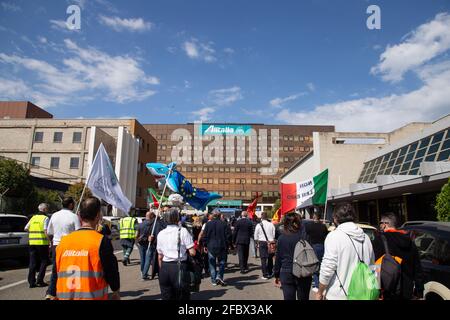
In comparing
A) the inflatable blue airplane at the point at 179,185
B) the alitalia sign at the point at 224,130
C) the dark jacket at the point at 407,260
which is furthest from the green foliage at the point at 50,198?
the alitalia sign at the point at 224,130

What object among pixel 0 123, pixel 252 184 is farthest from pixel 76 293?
pixel 252 184

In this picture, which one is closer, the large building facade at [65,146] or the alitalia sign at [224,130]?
the large building facade at [65,146]

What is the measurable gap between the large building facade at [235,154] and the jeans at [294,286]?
88.9 m

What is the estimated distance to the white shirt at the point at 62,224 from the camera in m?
6.42

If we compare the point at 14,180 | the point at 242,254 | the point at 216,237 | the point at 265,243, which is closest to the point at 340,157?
the point at 242,254

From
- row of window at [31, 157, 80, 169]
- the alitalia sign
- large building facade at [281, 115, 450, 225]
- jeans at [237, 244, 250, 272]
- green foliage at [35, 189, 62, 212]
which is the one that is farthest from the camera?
the alitalia sign

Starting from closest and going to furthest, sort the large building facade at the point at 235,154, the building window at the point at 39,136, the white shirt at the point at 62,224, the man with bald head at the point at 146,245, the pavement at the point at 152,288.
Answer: the white shirt at the point at 62,224 → the pavement at the point at 152,288 → the man with bald head at the point at 146,245 → the building window at the point at 39,136 → the large building facade at the point at 235,154

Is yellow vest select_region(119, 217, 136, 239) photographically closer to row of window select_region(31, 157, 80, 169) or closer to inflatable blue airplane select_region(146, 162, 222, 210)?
inflatable blue airplane select_region(146, 162, 222, 210)

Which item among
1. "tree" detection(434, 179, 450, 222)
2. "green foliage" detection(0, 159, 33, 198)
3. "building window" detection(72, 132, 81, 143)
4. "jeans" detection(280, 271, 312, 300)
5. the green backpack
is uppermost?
"building window" detection(72, 132, 81, 143)

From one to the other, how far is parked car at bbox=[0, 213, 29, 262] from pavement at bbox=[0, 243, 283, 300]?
1.65 feet

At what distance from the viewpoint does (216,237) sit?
880 cm

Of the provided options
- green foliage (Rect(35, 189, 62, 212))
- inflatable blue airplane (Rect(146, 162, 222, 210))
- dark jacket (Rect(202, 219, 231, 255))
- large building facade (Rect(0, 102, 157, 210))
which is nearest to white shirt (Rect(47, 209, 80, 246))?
dark jacket (Rect(202, 219, 231, 255))

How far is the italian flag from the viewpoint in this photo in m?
9.13

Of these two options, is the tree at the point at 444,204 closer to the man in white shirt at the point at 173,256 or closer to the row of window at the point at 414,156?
the row of window at the point at 414,156
